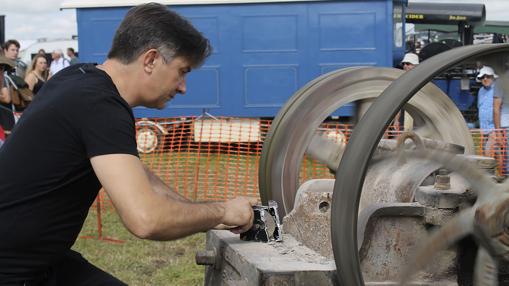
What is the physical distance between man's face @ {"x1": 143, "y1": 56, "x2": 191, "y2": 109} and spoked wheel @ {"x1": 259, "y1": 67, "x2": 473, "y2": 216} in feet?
3.08

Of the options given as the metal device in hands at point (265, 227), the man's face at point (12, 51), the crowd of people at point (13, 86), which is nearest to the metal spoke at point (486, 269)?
the metal device in hands at point (265, 227)

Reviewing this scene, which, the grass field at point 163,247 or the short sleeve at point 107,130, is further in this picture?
the grass field at point 163,247

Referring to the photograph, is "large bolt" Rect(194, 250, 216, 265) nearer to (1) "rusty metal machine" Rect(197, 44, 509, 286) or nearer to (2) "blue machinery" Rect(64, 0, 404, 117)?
(1) "rusty metal machine" Rect(197, 44, 509, 286)

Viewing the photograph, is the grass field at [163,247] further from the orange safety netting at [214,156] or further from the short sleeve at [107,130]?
the short sleeve at [107,130]

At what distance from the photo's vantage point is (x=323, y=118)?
10.5 feet

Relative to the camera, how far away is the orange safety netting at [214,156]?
25.6 ft

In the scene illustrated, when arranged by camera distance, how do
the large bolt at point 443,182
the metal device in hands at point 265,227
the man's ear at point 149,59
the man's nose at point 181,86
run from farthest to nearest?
the metal device in hands at point 265,227 → the large bolt at point 443,182 → the man's nose at point 181,86 → the man's ear at point 149,59

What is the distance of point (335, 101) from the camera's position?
3.14 meters

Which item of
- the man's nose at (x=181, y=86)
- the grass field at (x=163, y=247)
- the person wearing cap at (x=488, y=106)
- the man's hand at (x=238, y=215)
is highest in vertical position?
the man's nose at (x=181, y=86)

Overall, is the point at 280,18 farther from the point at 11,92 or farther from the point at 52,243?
the point at 52,243

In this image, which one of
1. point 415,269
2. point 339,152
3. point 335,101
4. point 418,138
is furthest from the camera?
point 339,152

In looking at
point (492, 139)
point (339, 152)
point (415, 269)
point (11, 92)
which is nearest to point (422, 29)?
point (492, 139)

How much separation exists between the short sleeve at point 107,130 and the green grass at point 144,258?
9.82 ft

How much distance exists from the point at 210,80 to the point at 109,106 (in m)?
10.1
